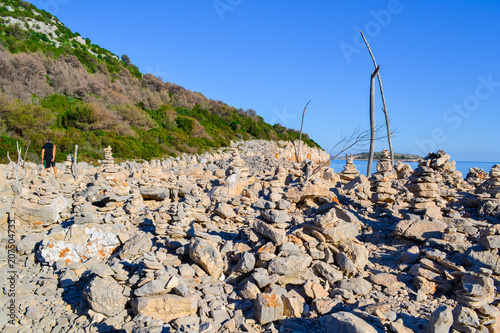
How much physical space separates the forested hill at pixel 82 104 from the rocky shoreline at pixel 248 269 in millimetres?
10703

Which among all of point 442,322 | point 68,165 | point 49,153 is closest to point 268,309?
point 442,322

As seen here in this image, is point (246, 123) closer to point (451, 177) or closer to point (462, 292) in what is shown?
point (451, 177)

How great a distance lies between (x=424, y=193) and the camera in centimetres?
732


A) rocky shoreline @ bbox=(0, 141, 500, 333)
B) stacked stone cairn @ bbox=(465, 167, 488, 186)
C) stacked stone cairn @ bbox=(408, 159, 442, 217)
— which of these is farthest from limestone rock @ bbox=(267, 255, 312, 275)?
stacked stone cairn @ bbox=(465, 167, 488, 186)

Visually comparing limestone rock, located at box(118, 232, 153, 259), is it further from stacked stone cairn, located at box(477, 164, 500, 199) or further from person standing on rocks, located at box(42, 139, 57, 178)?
stacked stone cairn, located at box(477, 164, 500, 199)

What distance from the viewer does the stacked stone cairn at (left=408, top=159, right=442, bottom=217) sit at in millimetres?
6785

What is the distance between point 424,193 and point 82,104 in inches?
928

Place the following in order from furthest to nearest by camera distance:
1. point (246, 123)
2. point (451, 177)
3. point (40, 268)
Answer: point (246, 123), point (451, 177), point (40, 268)

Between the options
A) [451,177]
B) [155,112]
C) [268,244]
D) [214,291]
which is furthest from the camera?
[155,112]

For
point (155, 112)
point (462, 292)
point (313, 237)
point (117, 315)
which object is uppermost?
point (155, 112)

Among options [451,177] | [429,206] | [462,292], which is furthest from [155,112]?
[462,292]

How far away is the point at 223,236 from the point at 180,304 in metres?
2.25

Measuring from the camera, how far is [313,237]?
5180 mm

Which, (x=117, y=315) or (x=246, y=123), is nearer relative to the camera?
(x=117, y=315)
